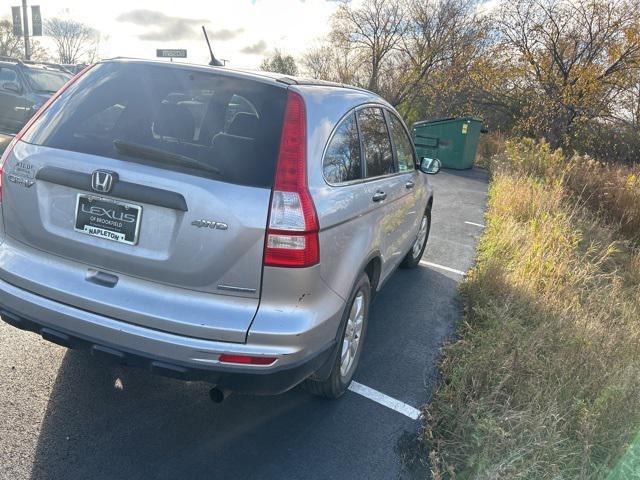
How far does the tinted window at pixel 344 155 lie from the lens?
2562mm

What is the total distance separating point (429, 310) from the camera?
4.73 metres

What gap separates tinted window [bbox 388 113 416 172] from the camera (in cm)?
411

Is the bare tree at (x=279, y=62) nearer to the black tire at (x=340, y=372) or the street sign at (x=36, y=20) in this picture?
the street sign at (x=36, y=20)

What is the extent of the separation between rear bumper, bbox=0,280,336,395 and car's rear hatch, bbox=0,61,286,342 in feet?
0.16

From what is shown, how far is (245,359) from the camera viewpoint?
85.4 inches

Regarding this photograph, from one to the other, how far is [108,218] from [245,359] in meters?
0.90

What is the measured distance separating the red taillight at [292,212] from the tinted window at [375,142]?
0.95 metres

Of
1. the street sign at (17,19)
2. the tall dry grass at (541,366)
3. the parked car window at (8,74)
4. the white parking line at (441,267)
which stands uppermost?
the street sign at (17,19)

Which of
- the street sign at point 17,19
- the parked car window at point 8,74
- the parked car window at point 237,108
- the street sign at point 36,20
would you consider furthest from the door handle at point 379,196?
the street sign at point 17,19

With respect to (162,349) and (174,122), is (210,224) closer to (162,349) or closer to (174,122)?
(162,349)

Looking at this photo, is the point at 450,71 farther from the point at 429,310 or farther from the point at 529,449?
the point at 529,449

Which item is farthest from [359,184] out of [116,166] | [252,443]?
[252,443]

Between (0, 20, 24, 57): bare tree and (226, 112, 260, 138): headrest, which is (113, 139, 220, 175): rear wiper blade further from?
(0, 20, 24, 57): bare tree

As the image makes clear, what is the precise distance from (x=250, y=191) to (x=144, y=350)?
2.77ft
